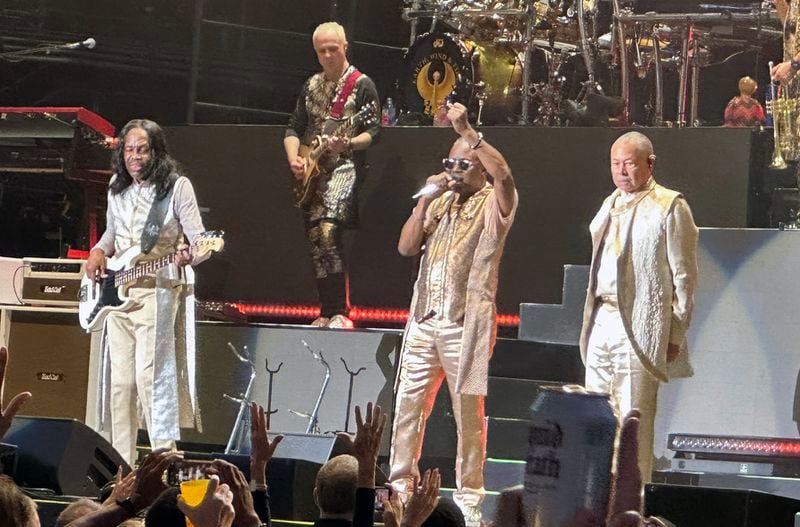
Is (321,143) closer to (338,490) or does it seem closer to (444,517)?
(338,490)

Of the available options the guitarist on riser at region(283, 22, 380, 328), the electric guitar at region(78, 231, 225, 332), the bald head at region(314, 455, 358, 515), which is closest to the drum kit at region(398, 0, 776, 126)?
the guitarist on riser at region(283, 22, 380, 328)

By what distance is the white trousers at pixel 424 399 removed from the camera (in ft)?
19.8

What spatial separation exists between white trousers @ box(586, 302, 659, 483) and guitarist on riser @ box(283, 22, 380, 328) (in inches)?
85.8

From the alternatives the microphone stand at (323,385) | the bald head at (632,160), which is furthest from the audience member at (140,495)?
the microphone stand at (323,385)

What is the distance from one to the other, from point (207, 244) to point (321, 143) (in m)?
1.14

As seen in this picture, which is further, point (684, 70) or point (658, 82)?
point (658, 82)

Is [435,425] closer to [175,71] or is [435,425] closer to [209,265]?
[209,265]

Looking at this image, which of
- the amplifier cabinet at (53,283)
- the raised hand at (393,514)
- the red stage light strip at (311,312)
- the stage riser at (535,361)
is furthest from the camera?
the red stage light strip at (311,312)

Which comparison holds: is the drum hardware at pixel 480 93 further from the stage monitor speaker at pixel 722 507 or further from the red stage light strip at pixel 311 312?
the stage monitor speaker at pixel 722 507

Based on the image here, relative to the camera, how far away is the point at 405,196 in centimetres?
821

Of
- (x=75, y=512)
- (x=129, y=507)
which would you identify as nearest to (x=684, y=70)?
(x=75, y=512)

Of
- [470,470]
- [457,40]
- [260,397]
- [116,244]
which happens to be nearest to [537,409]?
[470,470]

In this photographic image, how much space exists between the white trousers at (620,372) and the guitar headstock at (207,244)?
1.99 metres

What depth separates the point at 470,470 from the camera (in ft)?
19.4
